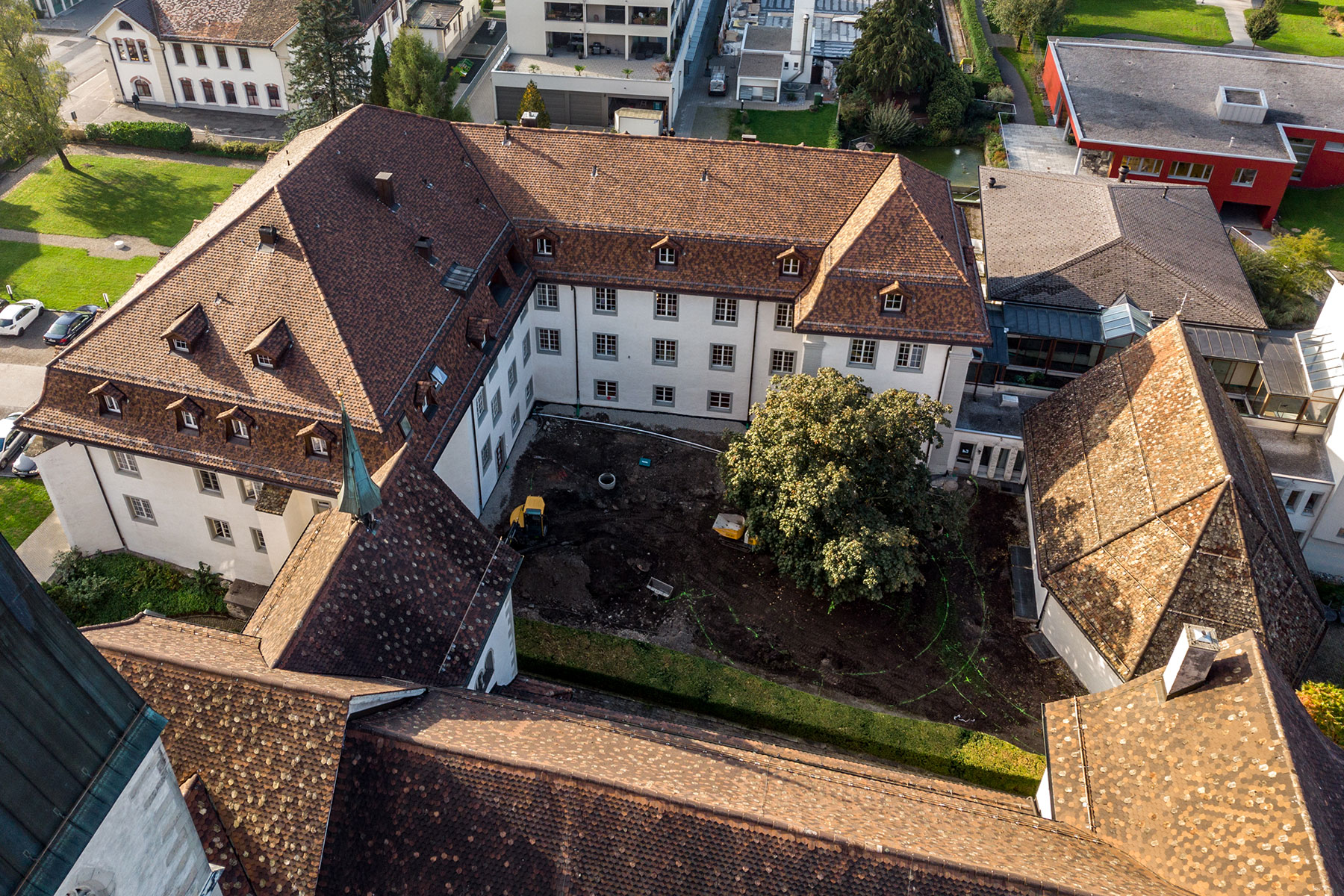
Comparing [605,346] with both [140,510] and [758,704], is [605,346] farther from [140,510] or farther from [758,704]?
[140,510]

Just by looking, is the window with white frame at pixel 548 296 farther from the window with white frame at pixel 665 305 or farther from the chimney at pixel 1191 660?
the chimney at pixel 1191 660

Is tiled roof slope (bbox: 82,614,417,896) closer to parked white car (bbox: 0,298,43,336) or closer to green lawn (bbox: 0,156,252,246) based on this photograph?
parked white car (bbox: 0,298,43,336)

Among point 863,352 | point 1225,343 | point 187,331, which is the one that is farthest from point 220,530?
point 1225,343

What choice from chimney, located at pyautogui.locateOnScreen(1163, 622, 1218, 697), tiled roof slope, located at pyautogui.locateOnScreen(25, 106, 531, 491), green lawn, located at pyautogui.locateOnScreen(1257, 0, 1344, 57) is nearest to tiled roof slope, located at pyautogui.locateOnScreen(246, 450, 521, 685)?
tiled roof slope, located at pyautogui.locateOnScreen(25, 106, 531, 491)

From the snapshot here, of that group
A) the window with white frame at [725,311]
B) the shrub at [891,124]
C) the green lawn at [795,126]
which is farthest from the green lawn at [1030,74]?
the window with white frame at [725,311]

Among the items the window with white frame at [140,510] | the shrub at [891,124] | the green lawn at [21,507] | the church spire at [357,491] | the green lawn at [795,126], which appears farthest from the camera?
the green lawn at [795,126]

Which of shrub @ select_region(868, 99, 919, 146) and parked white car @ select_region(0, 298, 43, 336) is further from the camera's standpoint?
shrub @ select_region(868, 99, 919, 146)
